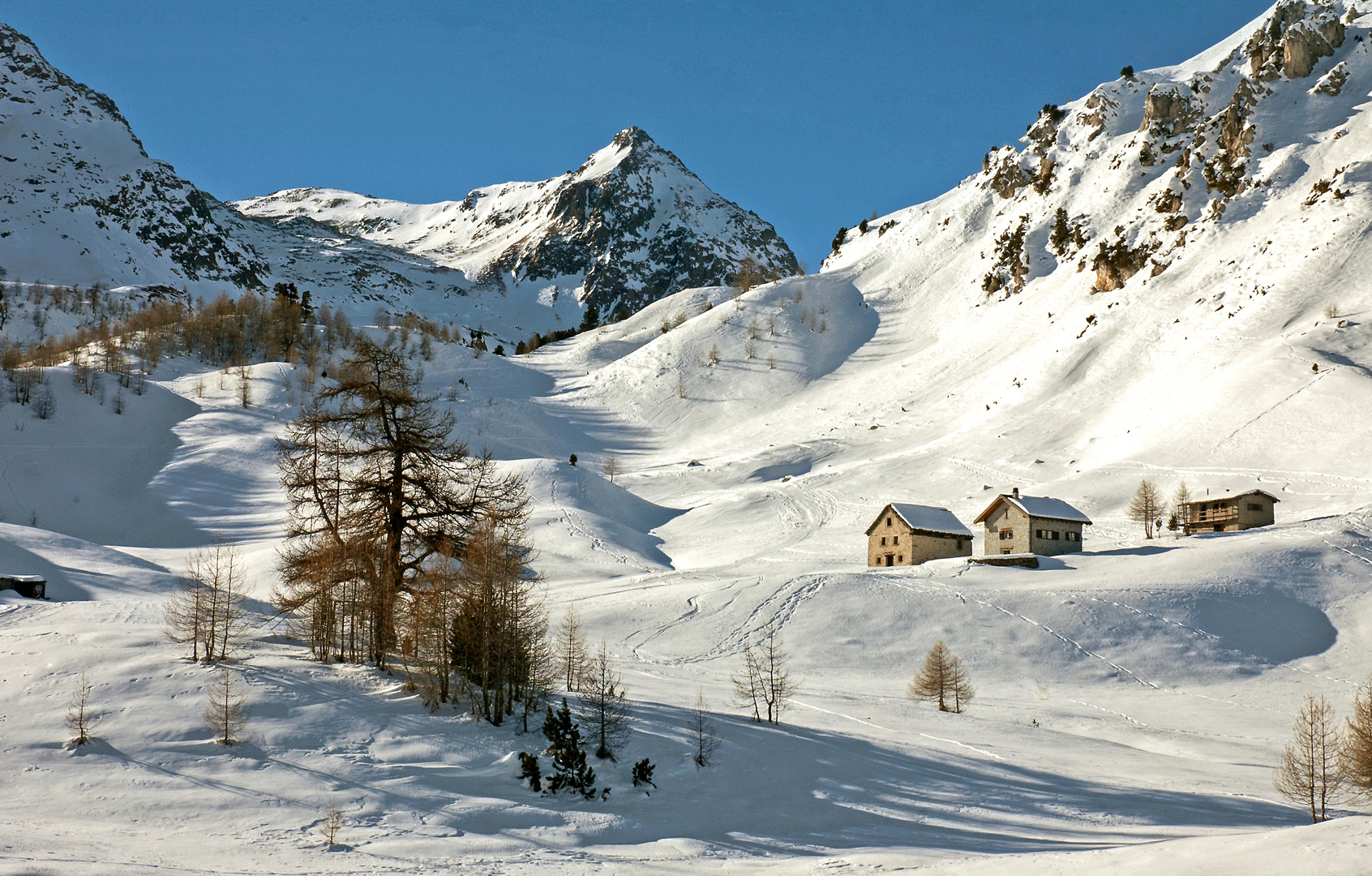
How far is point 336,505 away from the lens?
25.2 metres

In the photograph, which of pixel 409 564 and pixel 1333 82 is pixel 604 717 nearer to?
pixel 409 564

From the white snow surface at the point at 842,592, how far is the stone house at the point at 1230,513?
8.15 feet

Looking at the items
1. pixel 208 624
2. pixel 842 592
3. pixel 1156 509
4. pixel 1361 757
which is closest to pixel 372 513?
pixel 208 624

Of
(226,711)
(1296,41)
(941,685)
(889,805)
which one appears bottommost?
(889,805)

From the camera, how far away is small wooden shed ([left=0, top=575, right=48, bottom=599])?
31.5 meters

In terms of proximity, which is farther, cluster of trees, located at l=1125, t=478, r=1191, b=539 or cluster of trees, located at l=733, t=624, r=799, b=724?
cluster of trees, located at l=1125, t=478, r=1191, b=539

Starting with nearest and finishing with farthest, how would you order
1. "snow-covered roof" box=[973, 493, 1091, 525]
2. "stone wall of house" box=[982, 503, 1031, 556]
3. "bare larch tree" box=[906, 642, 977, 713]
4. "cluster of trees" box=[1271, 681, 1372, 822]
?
"cluster of trees" box=[1271, 681, 1372, 822] → "bare larch tree" box=[906, 642, 977, 713] → "stone wall of house" box=[982, 503, 1031, 556] → "snow-covered roof" box=[973, 493, 1091, 525]

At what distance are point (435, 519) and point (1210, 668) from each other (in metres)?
35.5

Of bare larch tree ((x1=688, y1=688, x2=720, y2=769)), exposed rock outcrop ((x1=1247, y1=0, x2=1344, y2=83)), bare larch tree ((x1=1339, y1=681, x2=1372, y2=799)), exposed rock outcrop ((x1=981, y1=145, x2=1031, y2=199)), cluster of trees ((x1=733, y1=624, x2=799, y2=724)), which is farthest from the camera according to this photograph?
exposed rock outcrop ((x1=981, y1=145, x2=1031, y2=199))

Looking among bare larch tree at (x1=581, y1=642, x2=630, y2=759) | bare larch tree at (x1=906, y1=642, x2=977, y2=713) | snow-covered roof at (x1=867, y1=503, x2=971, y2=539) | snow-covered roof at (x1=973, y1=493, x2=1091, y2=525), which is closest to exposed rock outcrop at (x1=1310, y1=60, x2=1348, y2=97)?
snow-covered roof at (x1=973, y1=493, x2=1091, y2=525)

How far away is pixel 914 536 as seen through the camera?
57.1 m

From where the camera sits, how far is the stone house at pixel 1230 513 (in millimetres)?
58406

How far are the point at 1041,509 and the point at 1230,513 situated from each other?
532 inches

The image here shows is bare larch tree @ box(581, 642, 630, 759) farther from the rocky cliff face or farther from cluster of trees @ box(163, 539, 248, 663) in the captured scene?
the rocky cliff face
